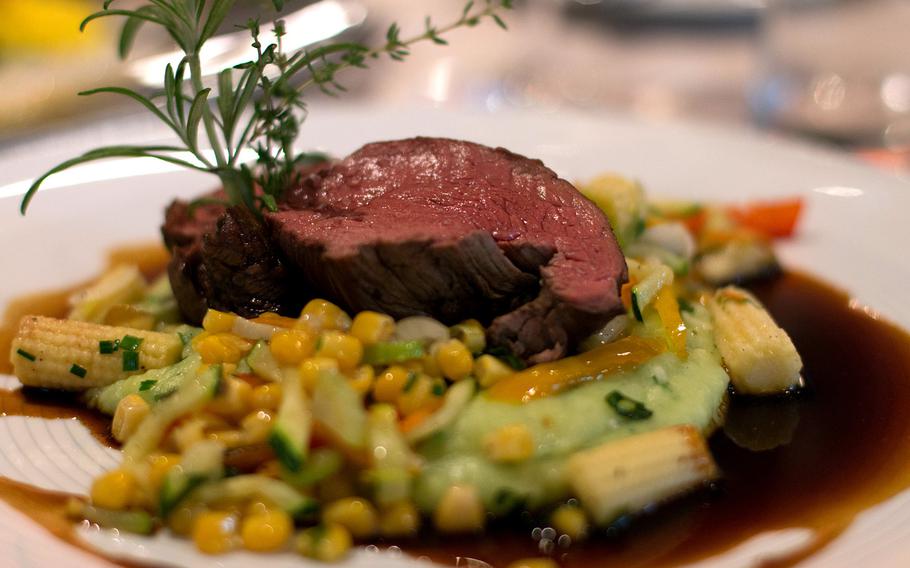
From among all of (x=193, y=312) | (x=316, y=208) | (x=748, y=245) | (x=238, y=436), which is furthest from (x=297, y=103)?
(x=748, y=245)

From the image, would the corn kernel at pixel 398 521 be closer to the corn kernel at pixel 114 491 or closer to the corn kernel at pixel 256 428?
the corn kernel at pixel 256 428

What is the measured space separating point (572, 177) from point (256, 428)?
2.79m

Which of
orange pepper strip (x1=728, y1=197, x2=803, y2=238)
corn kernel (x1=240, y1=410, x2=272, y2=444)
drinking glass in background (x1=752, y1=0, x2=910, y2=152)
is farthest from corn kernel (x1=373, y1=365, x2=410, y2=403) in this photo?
drinking glass in background (x1=752, y1=0, x2=910, y2=152)

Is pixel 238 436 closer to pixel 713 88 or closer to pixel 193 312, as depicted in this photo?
pixel 193 312

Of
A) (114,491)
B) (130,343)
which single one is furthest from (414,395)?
(130,343)

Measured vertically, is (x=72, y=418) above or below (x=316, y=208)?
below

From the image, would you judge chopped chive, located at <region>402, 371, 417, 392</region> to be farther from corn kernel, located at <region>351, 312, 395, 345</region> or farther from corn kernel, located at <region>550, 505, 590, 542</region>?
corn kernel, located at <region>550, 505, 590, 542</region>

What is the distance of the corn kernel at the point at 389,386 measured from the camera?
2.59 meters

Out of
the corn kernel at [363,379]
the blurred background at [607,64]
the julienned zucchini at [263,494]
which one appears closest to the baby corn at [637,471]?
the corn kernel at [363,379]

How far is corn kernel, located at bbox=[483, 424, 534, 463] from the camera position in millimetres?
2428

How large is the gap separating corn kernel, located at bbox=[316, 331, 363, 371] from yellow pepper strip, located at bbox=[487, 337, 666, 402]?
17.4 inches

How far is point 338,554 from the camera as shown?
2242 millimetres

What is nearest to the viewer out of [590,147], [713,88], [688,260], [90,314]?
[90,314]

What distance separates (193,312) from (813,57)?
514 cm
